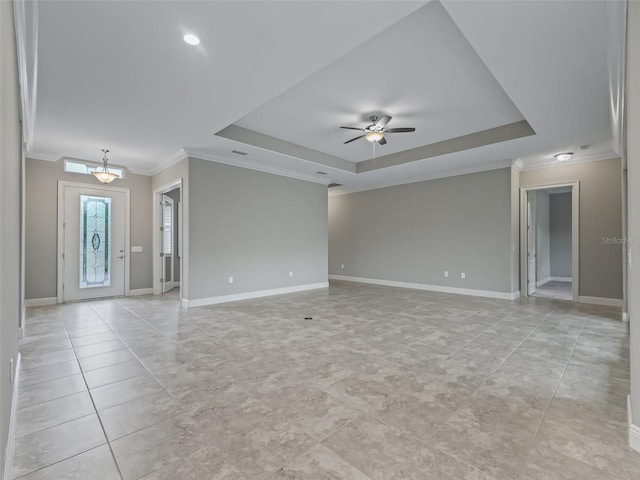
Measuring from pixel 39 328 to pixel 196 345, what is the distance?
2575 millimetres

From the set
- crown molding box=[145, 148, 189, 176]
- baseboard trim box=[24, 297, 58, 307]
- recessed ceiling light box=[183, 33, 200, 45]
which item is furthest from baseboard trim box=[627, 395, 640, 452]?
baseboard trim box=[24, 297, 58, 307]

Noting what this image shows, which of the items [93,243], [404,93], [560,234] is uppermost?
[404,93]

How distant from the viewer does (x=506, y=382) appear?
2.58m

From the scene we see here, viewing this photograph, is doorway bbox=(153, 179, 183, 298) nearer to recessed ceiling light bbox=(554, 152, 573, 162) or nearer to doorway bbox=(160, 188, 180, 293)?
doorway bbox=(160, 188, 180, 293)

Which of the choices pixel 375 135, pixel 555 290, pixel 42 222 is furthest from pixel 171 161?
pixel 555 290

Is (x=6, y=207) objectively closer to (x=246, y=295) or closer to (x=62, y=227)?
(x=246, y=295)

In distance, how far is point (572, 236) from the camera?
6.03 meters

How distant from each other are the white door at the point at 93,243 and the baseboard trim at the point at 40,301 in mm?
170

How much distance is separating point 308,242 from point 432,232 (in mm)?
3068

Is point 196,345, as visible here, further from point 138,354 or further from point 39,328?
point 39,328

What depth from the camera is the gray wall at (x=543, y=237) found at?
851 centimetres

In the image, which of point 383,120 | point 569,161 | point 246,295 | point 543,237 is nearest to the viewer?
point 383,120

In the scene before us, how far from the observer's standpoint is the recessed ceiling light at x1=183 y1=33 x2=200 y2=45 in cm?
252

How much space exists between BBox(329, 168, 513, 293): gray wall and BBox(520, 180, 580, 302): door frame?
636 millimetres
